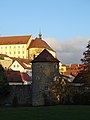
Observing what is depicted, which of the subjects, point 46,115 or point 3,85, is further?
point 3,85

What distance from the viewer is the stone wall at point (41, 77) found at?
47844mm

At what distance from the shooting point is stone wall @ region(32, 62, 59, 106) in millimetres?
47844

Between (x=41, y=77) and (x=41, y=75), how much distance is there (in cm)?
27

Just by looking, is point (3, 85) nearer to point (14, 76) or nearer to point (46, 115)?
point (14, 76)

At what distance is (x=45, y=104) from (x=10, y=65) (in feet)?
216

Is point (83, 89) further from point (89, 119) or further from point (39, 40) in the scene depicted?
point (39, 40)

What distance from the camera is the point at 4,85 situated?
2085 inches

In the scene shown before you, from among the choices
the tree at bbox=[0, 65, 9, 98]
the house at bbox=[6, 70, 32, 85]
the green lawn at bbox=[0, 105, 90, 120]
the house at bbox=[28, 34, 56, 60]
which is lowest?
the green lawn at bbox=[0, 105, 90, 120]

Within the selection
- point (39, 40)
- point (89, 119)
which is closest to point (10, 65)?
point (39, 40)

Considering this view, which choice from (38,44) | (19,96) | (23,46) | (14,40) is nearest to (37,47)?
(38,44)

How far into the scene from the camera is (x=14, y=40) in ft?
497

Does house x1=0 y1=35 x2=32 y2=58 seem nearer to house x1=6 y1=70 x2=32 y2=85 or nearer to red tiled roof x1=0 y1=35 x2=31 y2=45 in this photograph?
red tiled roof x1=0 y1=35 x2=31 y2=45

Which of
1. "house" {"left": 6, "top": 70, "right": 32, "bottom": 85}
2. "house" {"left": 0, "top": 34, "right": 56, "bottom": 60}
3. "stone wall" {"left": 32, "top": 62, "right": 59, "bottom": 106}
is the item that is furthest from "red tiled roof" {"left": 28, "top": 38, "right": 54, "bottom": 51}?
"stone wall" {"left": 32, "top": 62, "right": 59, "bottom": 106}

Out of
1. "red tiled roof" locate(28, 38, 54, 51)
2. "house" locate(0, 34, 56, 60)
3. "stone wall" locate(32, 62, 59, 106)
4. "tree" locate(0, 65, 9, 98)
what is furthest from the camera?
"house" locate(0, 34, 56, 60)
